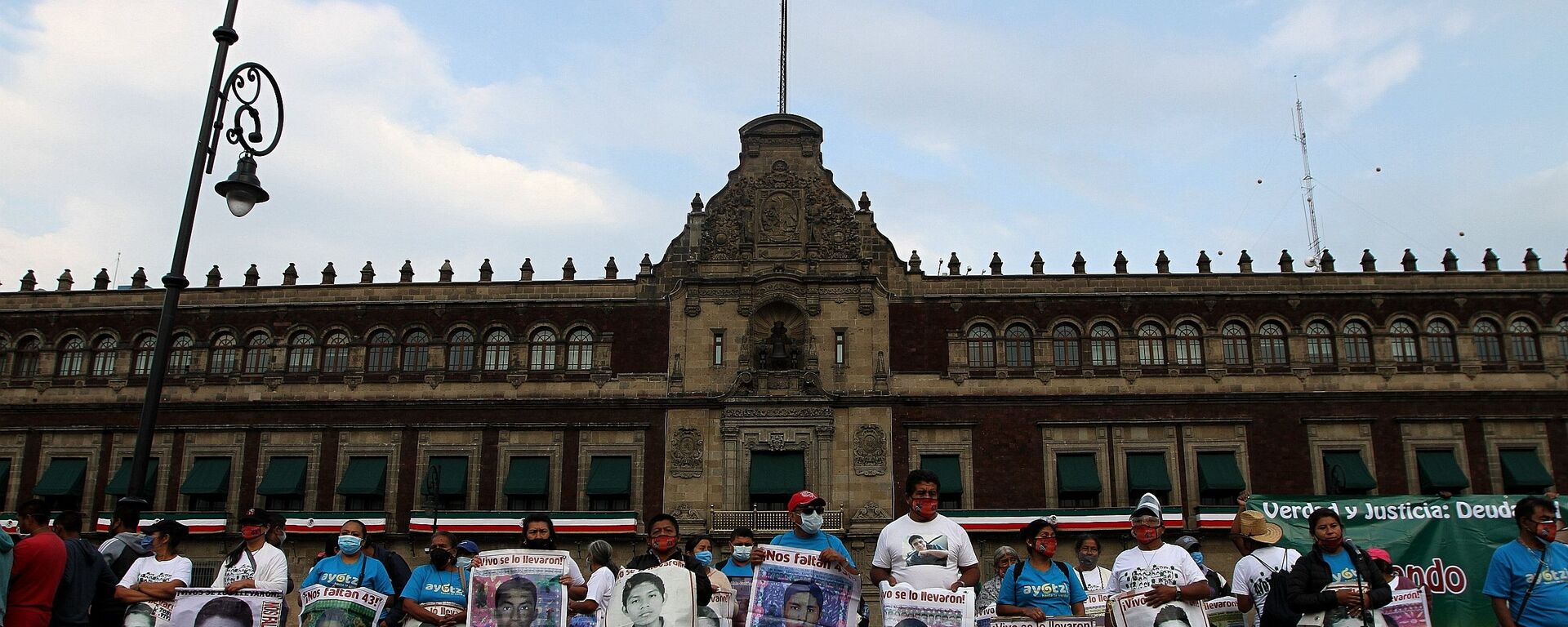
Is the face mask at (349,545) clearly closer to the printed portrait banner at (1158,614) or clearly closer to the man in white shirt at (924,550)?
the man in white shirt at (924,550)

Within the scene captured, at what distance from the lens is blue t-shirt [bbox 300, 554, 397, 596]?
10.8m

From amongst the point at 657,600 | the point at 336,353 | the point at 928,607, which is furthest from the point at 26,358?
the point at 928,607

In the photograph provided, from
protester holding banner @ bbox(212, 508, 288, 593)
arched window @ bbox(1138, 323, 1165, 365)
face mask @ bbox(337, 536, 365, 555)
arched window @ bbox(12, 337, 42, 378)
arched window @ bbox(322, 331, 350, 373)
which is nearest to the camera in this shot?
protester holding banner @ bbox(212, 508, 288, 593)

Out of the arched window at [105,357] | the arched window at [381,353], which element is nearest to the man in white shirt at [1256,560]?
the arched window at [381,353]

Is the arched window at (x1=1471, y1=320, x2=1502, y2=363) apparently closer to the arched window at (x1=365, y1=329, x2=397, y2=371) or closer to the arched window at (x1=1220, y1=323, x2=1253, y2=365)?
the arched window at (x1=1220, y1=323, x2=1253, y2=365)

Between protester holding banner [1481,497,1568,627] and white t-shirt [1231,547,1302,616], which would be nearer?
protester holding banner [1481,497,1568,627]

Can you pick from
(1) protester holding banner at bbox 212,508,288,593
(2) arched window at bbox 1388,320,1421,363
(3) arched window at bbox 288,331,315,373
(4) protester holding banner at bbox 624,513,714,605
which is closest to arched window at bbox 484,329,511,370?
(3) arched window at bbox 288,331,315,373

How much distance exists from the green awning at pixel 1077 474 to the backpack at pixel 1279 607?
24.6m

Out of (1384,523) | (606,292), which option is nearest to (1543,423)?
(1384,523)

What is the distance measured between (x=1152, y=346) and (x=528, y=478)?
66.1 ft

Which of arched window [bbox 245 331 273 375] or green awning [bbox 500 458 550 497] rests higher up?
arched window [bbox 245 331 273 375]

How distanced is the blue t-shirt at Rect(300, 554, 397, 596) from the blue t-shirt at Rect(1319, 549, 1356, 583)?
28.7 ft

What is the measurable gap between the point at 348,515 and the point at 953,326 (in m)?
19.9

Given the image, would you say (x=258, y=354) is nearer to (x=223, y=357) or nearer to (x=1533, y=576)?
(x=223, y=357)
